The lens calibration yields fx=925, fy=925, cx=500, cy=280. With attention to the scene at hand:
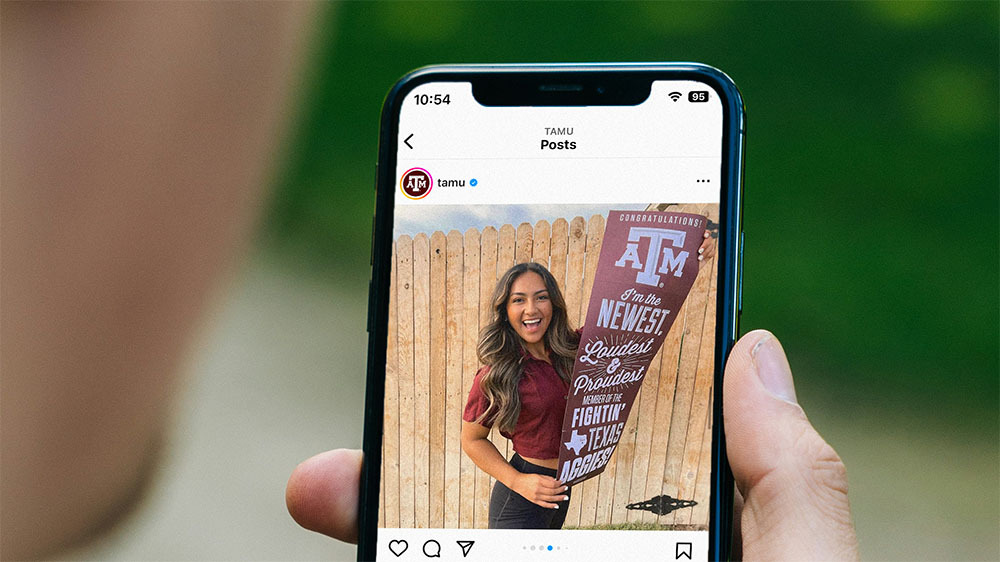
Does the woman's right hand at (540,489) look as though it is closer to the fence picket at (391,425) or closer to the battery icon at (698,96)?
the fence picket at (391,425)

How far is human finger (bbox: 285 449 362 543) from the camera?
0.60 metres

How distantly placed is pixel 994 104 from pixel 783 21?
434 millimetres

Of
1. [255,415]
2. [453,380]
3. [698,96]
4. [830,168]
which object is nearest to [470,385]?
[453,380]

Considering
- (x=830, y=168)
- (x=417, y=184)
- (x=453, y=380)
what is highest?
(x=830, y=168)

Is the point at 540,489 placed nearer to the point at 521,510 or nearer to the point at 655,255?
the point at 521,510

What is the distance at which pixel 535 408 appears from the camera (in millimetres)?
575

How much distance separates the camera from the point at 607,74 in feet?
1.93

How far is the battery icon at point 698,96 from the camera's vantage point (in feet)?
1.89

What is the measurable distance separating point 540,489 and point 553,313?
108 mm

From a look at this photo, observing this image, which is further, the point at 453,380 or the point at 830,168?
the point at 830,168

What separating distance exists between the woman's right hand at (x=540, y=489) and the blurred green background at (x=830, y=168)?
905 millimetres

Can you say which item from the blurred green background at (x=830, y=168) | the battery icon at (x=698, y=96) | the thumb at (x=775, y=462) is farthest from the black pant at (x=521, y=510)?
the blurred green background at (x=830, y=168)

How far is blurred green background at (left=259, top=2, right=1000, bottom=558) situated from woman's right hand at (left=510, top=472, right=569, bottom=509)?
2.97 feet

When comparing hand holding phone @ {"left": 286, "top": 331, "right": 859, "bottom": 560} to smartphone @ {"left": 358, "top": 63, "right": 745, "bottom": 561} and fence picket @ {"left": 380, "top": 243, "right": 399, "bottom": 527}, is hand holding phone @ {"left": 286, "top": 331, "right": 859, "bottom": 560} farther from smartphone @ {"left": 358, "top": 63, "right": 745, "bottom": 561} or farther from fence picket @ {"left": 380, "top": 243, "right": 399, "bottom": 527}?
fence picket @ {"left": 380, "top": 243, "right": 399, "bottom": 527}
